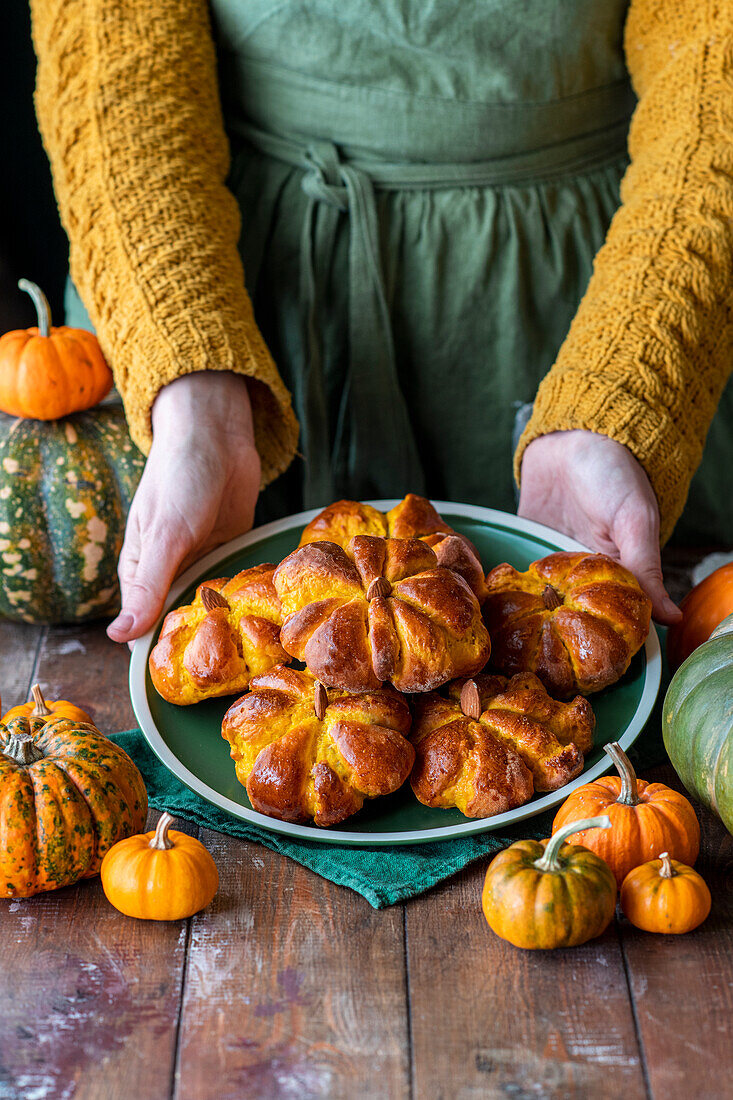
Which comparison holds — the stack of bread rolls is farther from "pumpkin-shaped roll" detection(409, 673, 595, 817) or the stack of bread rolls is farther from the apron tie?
the apron tie

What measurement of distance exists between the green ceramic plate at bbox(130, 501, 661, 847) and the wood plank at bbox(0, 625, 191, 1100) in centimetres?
13

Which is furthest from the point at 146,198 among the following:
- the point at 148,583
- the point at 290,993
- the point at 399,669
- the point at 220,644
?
the point at 290,993

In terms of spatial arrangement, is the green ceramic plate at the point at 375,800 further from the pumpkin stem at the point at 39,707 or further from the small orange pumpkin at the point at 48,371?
the small orange pumpkin at the point at 48,371

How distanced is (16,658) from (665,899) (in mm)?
931

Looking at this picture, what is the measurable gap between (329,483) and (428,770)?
2.56ft

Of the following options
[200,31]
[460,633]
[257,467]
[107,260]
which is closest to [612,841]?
[460,633]

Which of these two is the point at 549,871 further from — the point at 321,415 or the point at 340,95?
the point at 340,95

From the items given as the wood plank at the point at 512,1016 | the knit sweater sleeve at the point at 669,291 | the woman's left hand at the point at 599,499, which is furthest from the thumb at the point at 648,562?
the wood plank at the point at 512,1016

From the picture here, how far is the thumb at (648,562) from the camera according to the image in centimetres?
116

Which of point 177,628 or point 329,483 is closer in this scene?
point 177,628

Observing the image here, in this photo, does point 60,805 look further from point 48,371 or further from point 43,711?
point 48,371

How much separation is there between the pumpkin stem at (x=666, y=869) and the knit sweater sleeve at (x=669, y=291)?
0.59m

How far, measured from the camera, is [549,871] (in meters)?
0.79

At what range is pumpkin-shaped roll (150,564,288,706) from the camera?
0.97 m
